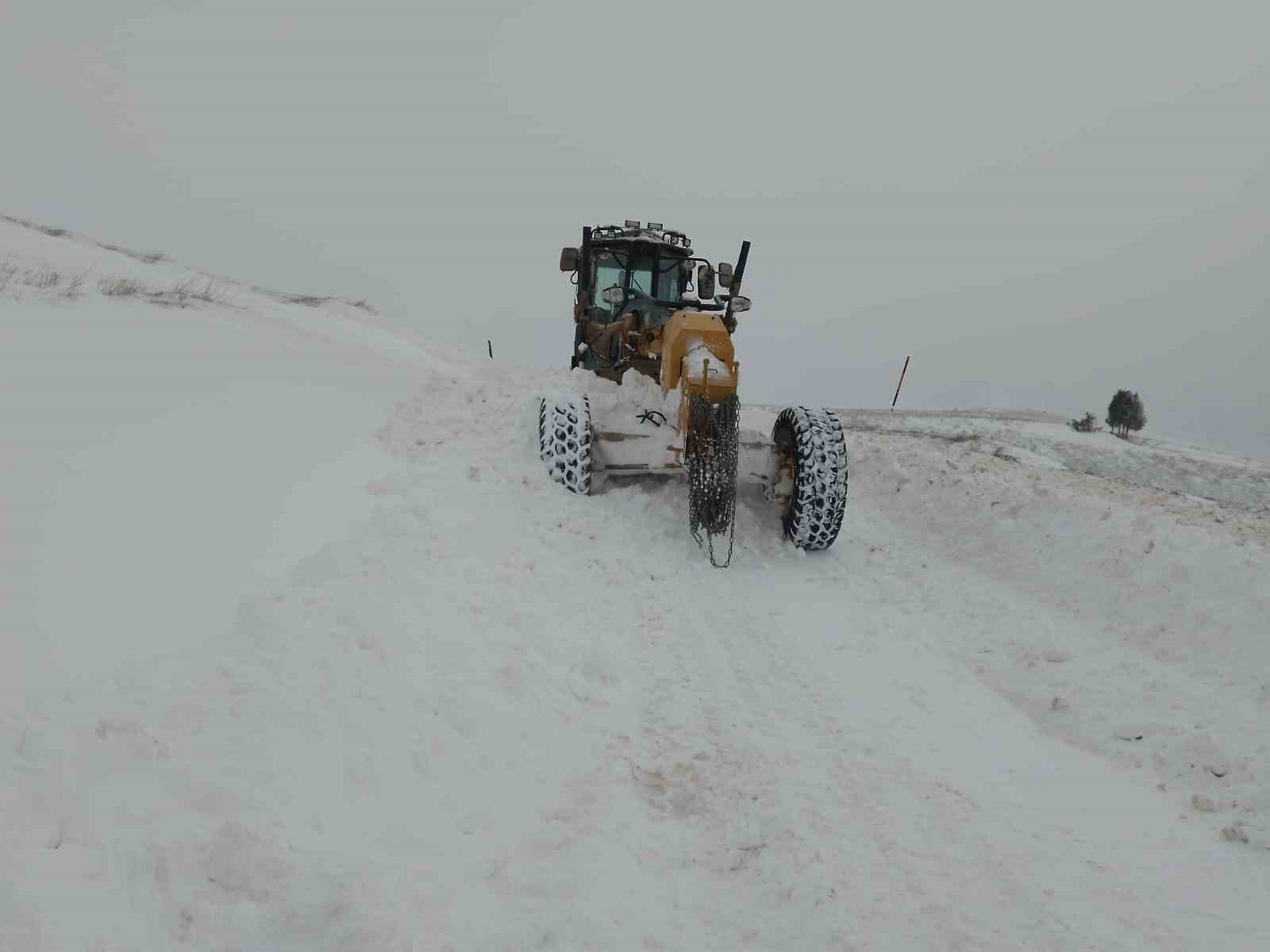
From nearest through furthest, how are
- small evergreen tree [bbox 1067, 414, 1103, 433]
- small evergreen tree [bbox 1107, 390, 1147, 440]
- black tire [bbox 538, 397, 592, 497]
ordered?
black tire [bbox 538, 397, 592, 497], small evergreen tree [bbox 1067, 414, 1103, 433], small evergreen tree [bbox 1107, 390, 1147, 440]

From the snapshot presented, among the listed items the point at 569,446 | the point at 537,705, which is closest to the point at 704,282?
the point at 569,446

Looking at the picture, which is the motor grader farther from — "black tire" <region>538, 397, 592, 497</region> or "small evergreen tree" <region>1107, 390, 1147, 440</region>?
"small evergreen tree" <region>1107, 390, 1147, 440</region>

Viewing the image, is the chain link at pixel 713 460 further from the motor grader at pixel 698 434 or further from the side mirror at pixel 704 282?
the side mirror at pixel 704 282

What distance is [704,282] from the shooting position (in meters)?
9.67

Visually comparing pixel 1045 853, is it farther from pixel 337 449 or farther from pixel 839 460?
pixel 337 449

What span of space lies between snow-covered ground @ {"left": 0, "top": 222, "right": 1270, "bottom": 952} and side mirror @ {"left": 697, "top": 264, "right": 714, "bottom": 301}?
4012 mm

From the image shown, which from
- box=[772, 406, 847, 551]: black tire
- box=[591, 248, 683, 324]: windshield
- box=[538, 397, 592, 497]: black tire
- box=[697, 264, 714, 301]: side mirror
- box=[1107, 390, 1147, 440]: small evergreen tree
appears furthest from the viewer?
box=[1107, 390, 1147, 440]: small evergreen tree

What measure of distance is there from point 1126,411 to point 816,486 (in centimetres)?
2298

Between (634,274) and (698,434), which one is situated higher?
(634,274)

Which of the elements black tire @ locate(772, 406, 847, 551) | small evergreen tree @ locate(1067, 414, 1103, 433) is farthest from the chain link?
small evergreen tree @ locate(1067, 414, 1103, 433)

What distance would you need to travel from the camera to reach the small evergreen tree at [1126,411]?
949 inches

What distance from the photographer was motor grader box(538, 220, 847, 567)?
244 inches

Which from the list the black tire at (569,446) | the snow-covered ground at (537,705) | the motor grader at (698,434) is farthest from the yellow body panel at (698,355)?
the snow-covered ground at (537,705)

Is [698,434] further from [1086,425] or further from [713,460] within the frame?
[1086,425]
